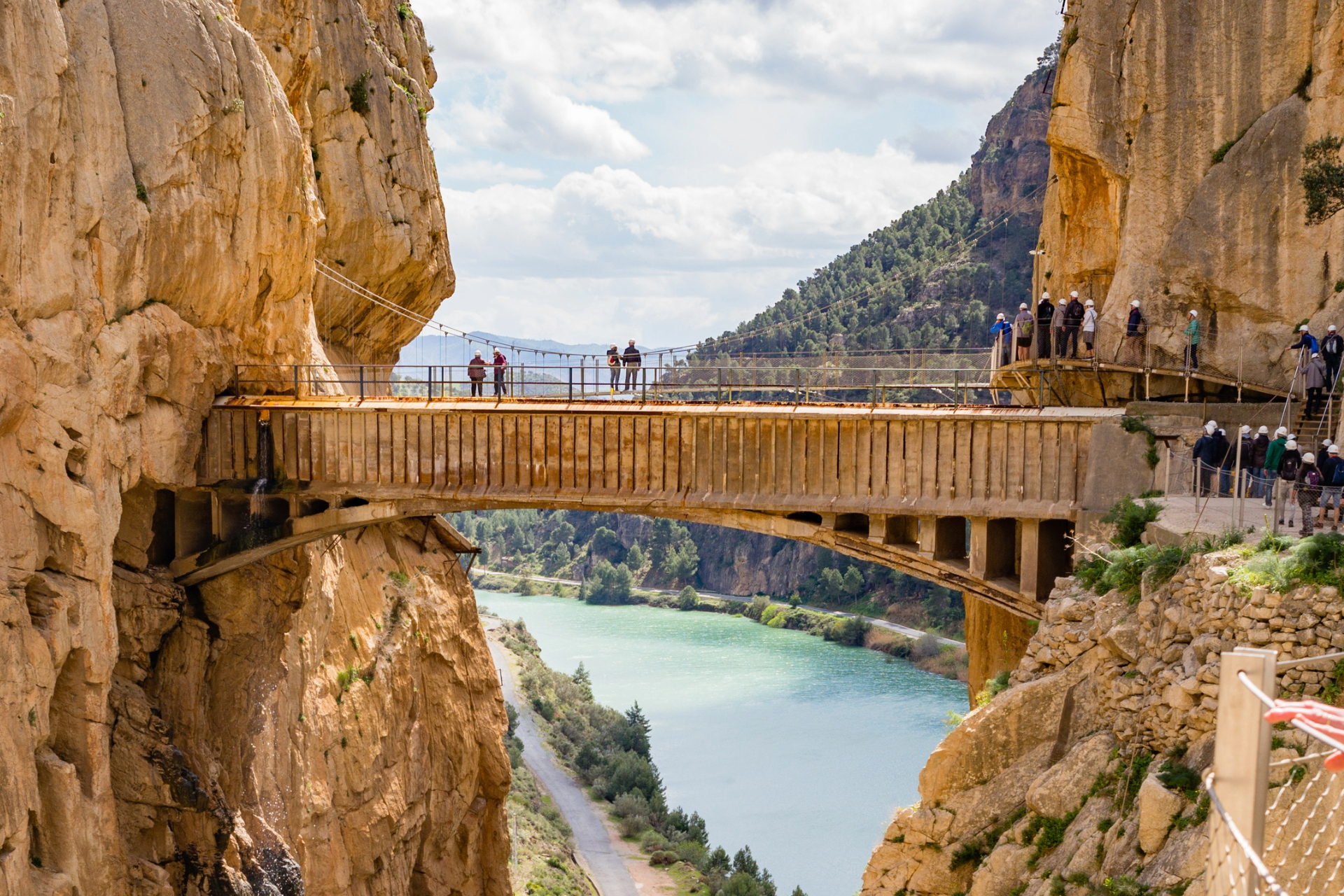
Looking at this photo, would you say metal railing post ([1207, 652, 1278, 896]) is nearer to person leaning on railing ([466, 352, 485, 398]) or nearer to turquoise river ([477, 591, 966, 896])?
person leaning on railing ([466, 352, 485, 398])

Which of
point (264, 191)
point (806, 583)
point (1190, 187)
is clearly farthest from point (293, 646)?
point (806, 583)

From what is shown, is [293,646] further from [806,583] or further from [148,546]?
[806,583]

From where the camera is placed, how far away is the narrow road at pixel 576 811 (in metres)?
34.5

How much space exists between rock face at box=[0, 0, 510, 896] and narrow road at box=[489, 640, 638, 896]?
1028cm

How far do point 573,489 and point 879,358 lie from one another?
25.1ft

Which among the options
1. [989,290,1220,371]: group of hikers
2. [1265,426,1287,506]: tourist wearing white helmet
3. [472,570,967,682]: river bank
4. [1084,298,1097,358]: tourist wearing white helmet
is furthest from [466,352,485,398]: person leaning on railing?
[472,570,967,682]: river bank

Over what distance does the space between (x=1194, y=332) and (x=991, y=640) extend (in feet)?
19.3

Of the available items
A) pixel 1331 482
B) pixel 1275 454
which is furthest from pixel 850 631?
pixel 1331 482

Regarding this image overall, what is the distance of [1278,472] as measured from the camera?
1349 centimetres

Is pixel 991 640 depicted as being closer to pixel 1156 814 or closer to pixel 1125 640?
pixel 1125 640

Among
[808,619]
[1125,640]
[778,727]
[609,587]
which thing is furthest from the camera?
[609,587]

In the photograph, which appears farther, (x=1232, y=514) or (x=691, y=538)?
(x=691, y=538)

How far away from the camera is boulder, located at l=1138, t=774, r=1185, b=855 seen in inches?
400

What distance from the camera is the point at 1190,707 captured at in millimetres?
10703
